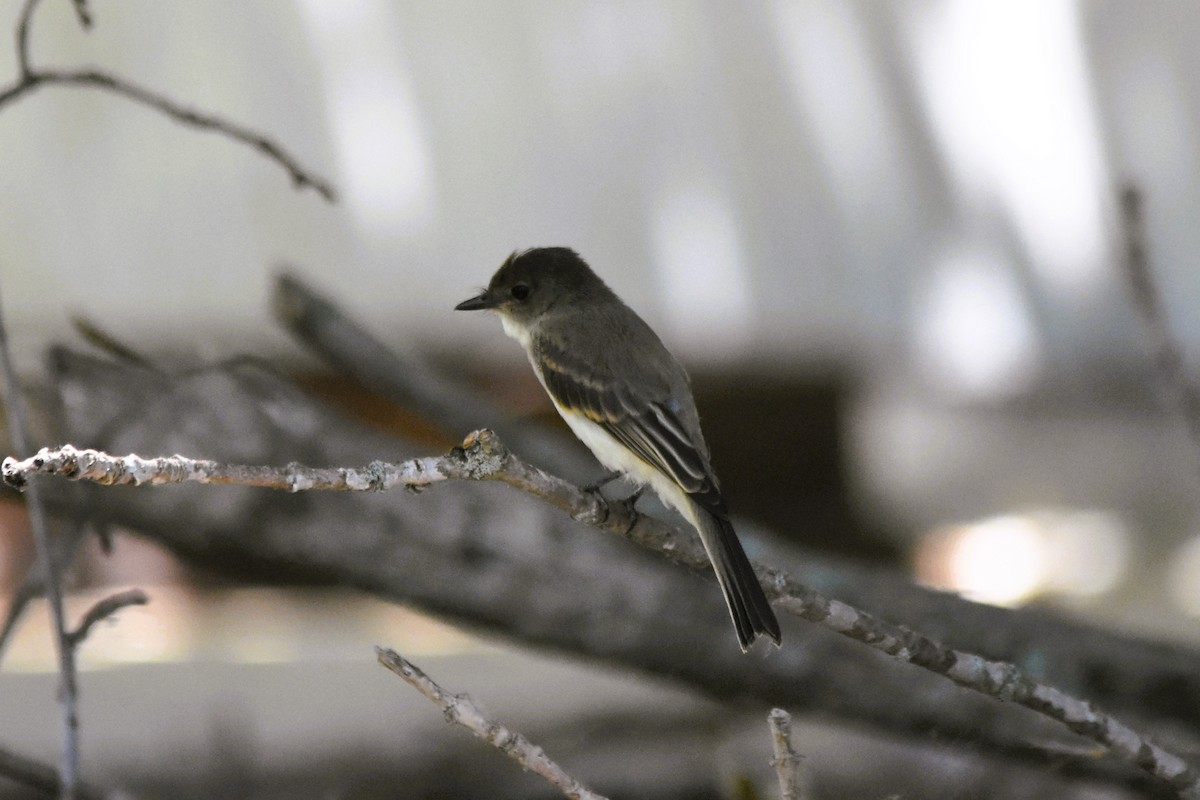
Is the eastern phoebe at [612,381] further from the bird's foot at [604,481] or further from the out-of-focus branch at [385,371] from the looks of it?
the out-of-focus branch at [385,371]

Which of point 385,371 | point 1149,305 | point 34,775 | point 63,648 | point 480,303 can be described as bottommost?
point 34,775

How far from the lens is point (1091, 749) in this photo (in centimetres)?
188

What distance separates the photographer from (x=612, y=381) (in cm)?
241

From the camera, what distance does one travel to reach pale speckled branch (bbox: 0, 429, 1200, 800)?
1194 millimetres

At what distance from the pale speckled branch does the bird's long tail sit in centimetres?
4

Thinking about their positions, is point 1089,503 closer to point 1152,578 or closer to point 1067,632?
point 1152,578

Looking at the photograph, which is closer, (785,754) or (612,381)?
(785,754)

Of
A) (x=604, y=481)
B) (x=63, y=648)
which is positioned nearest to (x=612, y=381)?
(x=604, y=481)

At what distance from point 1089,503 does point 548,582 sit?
8.43ft

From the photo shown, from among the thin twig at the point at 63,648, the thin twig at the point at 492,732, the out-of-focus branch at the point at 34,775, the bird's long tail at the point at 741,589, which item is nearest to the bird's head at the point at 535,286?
the bird's long tail at the point at 741,589

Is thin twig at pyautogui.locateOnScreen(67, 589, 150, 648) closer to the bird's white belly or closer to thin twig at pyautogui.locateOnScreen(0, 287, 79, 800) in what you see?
thin twig at pyautogui.locateOnScreen(0, 287, 79, 800)

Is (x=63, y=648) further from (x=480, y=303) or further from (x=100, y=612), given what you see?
(x=480, y=303)

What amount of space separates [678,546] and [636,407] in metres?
0.54

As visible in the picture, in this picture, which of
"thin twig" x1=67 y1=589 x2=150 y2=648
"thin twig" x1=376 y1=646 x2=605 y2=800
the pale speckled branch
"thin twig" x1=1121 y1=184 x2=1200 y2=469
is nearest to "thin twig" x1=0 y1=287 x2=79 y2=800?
"thin twig" x1=67 y1=589 x2=150 y2=648
